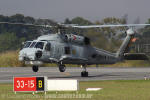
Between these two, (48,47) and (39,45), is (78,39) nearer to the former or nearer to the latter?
(48,47)

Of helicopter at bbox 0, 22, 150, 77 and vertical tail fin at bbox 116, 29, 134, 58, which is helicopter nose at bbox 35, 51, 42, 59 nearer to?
helicopter at bbox 0, 22, 150, 77

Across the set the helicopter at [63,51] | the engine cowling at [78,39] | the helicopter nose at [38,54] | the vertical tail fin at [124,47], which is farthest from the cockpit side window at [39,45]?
the vertical tail fin at [124,47]

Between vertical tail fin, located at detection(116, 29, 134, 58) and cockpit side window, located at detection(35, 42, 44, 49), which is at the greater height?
cockpit side window, located at detection(35, 42, 44, 49)

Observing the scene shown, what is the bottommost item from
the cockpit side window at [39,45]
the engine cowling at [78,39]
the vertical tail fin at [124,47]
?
the vertical tail fin at [124,47]

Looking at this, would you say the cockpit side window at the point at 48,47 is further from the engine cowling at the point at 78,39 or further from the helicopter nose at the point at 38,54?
the engine cowling at the point at 78,39

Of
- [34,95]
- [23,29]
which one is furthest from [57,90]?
[23,29]

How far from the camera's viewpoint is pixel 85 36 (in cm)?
4234

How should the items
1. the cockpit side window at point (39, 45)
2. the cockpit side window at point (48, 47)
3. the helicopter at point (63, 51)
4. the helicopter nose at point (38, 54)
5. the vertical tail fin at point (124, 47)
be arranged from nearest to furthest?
the helicopter nose at point (38, 54), the helicopter at point (63, 51), the cockpit side window at point (39, 45), the cockpit side window at point (48, 47), the vertical tail fin at point (124, 47)

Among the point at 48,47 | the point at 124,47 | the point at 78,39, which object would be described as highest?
the point at 78,39

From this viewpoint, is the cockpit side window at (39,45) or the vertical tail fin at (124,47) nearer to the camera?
the cockpit side window at (39,45)

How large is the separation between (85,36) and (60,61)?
16.5 ft

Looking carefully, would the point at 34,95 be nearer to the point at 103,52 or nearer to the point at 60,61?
the point at 60,61

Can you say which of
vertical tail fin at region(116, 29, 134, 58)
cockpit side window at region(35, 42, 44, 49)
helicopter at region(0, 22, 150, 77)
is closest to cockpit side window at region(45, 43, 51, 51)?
helicopter at region(0, 22, 150, 77)

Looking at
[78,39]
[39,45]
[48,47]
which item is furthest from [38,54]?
[78,39]
